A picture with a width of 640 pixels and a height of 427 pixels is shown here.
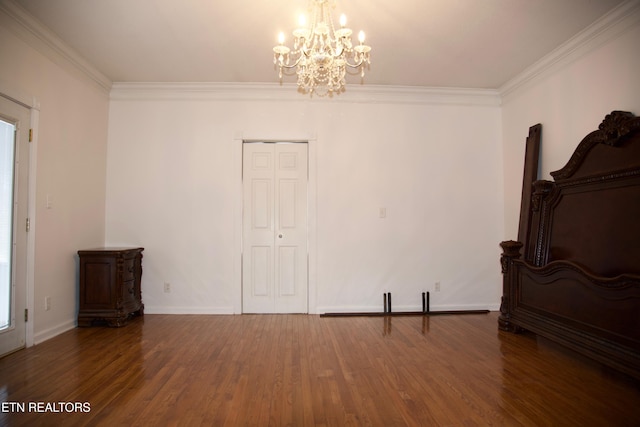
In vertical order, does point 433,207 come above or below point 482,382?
above

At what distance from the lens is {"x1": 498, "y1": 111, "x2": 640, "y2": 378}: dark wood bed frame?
270cm

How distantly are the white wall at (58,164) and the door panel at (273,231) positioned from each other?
1.78 meters

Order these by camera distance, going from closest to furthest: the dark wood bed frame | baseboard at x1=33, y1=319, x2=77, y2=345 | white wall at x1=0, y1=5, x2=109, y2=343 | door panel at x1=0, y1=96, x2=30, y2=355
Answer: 1. the dark wood bed frame
2. door panel at x1=0, y1=96, x2=30, y2=355
3. white wall at x1=0, y1=5, x2=109, y2=343
4. baseboard at x1=33, y1=319, x2=77, y2=345

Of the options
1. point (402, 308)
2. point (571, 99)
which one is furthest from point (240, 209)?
point (571, 99)

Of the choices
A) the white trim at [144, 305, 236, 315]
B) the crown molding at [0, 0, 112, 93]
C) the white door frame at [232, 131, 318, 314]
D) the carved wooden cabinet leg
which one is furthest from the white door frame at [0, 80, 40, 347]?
the carved wooden cabinet leg

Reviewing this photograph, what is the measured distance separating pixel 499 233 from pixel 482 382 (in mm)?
2779

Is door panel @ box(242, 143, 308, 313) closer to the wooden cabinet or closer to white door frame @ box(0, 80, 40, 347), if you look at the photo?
the wooden cabinet

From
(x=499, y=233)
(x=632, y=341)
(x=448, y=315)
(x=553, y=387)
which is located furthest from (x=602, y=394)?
(x=499, y=233)

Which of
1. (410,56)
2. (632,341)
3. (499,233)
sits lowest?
(632,341)

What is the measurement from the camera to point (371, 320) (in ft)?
14.5

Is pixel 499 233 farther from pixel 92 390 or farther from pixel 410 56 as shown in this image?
pixel 92 390

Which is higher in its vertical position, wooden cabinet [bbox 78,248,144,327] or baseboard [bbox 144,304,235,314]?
wooden cabinet [bbox 78,248,144,327]

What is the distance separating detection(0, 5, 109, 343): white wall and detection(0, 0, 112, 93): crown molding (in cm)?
1

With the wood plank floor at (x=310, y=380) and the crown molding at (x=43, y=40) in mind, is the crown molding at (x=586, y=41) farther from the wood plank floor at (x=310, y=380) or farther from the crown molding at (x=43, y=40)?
the crown molding at (x=43, y=40)
